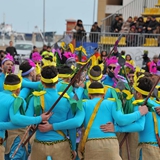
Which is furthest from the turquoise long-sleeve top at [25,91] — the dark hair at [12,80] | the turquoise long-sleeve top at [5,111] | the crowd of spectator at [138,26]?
the crowd of spectator at [138,26]

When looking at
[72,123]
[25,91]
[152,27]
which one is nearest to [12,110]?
[72,123]

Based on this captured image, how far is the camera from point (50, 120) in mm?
4992

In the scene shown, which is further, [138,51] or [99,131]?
[138,51]

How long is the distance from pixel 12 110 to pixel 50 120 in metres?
0.48

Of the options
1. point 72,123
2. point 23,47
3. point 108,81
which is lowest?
point 23,47

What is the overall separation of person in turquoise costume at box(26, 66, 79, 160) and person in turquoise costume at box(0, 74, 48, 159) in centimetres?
15

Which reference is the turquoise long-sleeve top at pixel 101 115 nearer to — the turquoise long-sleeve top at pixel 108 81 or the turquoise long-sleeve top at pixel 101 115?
the turquoise long-sleeve top at pixel 101 115

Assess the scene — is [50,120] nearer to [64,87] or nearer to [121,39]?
[64,87]

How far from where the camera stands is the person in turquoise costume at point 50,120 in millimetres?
4957

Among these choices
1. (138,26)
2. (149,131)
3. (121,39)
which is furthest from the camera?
(121,39)

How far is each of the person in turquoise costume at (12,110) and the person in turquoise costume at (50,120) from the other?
148 millimetres

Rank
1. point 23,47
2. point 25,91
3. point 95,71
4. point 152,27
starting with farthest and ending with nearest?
1. point 23,47
2. point 152,27
3. point 95,71
4. point 25,91

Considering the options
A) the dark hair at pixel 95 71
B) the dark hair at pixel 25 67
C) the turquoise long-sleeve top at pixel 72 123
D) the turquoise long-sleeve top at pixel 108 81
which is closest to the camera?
the turquoise long-sleeve top at pixel 72 123

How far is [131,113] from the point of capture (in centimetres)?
504
